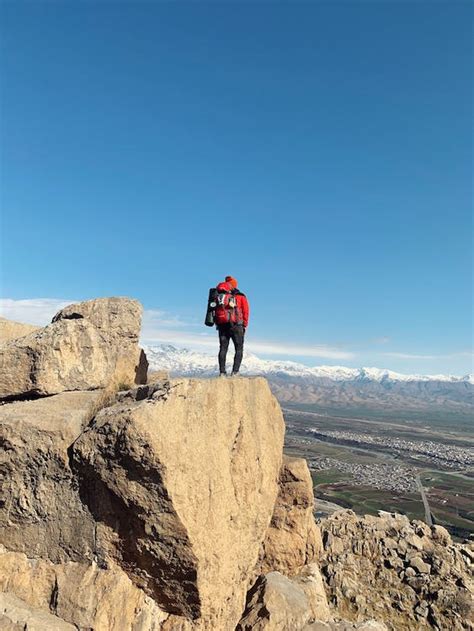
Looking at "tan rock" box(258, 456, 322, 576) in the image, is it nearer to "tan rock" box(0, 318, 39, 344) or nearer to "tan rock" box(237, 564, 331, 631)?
"tan rock" box(237, 564, 331, 631)

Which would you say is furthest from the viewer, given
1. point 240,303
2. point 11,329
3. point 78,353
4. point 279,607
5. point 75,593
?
point 11,329

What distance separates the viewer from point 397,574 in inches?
825

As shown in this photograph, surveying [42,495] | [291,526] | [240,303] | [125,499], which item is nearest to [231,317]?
[240,303]

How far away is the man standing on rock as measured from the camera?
16.4m

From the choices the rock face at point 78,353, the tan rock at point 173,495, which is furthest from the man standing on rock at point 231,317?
the tan rock at point 173,495

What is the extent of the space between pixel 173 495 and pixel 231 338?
790 cm

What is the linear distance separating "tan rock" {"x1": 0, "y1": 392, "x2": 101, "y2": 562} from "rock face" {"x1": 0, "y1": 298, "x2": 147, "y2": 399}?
2.57m

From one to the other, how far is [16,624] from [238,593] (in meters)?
6.98

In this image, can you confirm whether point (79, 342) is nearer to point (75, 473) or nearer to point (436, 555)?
point (75, 473)

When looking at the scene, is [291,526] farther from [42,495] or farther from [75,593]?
[42,495]

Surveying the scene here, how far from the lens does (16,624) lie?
8367mm

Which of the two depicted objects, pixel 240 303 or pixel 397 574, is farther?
pixel 397 574

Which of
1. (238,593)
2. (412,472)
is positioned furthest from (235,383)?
(412,472)

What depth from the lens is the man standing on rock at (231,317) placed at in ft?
53.7
